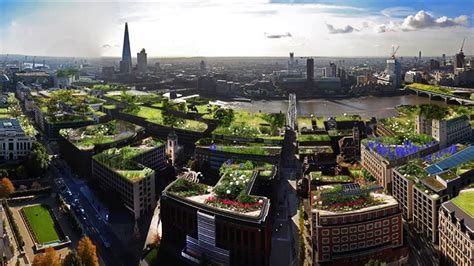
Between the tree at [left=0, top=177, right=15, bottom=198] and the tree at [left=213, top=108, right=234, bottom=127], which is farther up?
the tree at [left=213, top=108, right=234, bottom=127]

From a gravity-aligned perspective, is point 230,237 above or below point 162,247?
above

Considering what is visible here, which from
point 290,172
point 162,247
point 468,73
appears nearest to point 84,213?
point 162,247

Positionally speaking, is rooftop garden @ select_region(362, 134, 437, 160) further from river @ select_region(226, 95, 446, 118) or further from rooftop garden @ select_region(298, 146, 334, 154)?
river @ select_region(226, 95, 446, 118)

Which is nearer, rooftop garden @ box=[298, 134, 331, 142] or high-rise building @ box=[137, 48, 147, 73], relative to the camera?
rooftop garden @ box=[298, 134, 331, 142]

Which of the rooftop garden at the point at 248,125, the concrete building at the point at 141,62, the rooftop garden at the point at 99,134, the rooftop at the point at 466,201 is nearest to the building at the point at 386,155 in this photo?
the rooftop at the point at 466,201

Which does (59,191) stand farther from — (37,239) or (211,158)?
(211,158)

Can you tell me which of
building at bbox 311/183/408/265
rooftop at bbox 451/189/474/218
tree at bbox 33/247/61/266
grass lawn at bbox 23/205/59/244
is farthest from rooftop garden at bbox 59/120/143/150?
rooftop at bbox 451/189/474/218

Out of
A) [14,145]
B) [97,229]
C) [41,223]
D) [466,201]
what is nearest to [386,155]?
[466,201]

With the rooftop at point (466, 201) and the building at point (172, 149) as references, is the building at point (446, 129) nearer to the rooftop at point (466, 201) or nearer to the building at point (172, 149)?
the rooftop at point (466, 201)

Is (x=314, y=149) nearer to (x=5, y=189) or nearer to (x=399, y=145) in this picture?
(x=399, y=145)
